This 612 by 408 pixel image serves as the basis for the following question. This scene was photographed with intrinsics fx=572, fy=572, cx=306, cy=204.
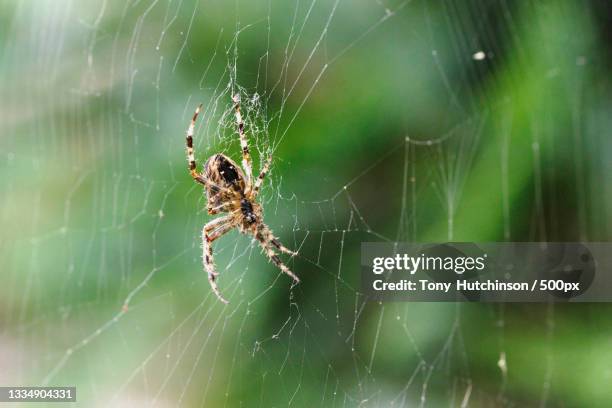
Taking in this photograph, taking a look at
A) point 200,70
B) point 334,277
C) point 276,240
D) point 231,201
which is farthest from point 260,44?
point 334,277

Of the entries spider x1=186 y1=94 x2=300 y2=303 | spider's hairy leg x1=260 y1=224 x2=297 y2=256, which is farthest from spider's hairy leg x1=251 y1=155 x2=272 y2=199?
spider's hairy leg x1=260 y1=224 x2=297 y2=256

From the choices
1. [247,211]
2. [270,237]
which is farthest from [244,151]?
[270,237]

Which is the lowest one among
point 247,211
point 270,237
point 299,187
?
point 270,237

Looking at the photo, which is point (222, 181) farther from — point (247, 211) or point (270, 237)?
point (270, 237)

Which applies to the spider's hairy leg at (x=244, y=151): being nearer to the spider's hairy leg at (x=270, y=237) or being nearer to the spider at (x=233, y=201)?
the spider at (x=233, y=201)

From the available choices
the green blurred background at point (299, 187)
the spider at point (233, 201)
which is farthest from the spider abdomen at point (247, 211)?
the green blurred background at point (299, 187)

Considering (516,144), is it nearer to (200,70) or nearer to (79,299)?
(200,70)

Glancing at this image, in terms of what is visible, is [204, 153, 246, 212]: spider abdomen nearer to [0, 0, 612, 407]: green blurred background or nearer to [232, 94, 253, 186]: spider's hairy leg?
[232, 94, 253, 186]: spider's hairy leg
